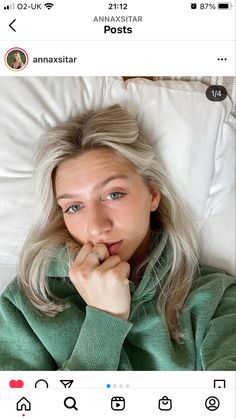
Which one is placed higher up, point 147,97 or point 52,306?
point 147,97

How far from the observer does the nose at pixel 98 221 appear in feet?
1.73

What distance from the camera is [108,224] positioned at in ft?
1.73

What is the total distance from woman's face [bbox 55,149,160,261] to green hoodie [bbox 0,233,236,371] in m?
0.04
